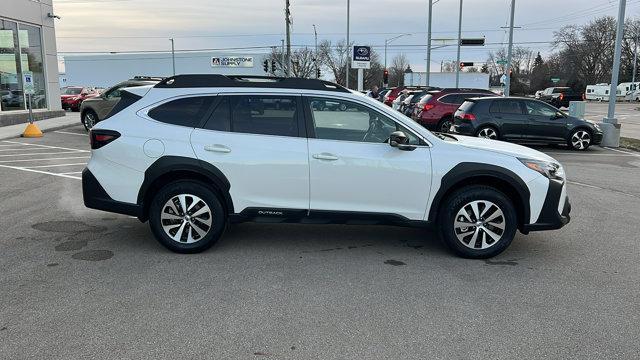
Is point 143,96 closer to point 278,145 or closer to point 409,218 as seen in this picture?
point 278,145

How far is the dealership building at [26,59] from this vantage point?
19922 millimetres

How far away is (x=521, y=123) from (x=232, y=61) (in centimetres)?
7087

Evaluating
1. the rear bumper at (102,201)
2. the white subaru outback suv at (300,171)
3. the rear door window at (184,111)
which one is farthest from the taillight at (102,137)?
the rear door window at (184,111)

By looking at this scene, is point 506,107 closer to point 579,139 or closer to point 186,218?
point 579,139

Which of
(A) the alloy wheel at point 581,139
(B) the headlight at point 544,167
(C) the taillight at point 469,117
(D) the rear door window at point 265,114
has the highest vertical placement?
(D) the rear door window at point 265,114

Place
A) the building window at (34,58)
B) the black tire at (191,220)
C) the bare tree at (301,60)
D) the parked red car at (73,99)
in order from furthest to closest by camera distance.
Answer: the bare tree at (301,60), the parked red car at (73,99), the building window at (34,58), the black tire at (191,220)

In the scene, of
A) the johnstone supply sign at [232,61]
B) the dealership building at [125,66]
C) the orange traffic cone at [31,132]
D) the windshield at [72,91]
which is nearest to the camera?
the orange traffic cone at [31,132]

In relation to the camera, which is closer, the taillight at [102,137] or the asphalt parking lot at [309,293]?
the asphalt parking lot at [309,293]

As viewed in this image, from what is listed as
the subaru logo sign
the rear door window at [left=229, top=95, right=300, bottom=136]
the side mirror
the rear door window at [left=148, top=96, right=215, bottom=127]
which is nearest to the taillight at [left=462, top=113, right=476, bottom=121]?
the side mirror

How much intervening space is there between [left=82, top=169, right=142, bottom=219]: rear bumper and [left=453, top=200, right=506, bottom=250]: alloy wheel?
330cm

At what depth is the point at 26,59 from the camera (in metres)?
21.5

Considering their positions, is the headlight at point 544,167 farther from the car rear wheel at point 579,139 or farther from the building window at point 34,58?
the building window at point 34,58

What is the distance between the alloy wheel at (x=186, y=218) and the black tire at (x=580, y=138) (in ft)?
43.4

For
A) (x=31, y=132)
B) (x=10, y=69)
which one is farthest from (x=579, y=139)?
(x=10, y=69)
